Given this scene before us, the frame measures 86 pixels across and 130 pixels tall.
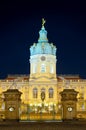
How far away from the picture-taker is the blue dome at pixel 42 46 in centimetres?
8438

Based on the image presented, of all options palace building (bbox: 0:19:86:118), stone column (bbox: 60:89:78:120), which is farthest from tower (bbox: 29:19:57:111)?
stone column (bbox: 60:89:78:120)

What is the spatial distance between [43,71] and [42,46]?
4910mm

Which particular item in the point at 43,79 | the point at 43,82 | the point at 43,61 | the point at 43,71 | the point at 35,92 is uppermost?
the point at 43,61

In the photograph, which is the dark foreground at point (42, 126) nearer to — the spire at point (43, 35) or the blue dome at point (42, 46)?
the blue dome at point (42, 46)

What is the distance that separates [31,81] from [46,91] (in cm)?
349

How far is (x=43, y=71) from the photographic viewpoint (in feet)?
277

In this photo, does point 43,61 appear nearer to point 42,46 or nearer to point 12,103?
point 42,46

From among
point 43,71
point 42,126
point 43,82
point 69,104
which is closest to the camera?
point 42,126

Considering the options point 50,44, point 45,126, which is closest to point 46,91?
point 50,44

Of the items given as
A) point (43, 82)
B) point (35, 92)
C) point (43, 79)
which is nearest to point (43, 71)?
point (43, 79)

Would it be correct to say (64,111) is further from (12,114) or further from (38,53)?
(38,53)

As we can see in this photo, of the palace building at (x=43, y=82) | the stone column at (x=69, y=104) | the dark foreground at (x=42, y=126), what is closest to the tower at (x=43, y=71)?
the palace building at (x=43, y=82)

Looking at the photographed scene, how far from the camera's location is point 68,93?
87.5ft

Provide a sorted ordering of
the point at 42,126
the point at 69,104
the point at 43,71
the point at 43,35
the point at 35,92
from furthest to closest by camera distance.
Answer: the point at 43,35, the point at 43,71, the point at 35,92, the point at 69,104, the point at 42,126
